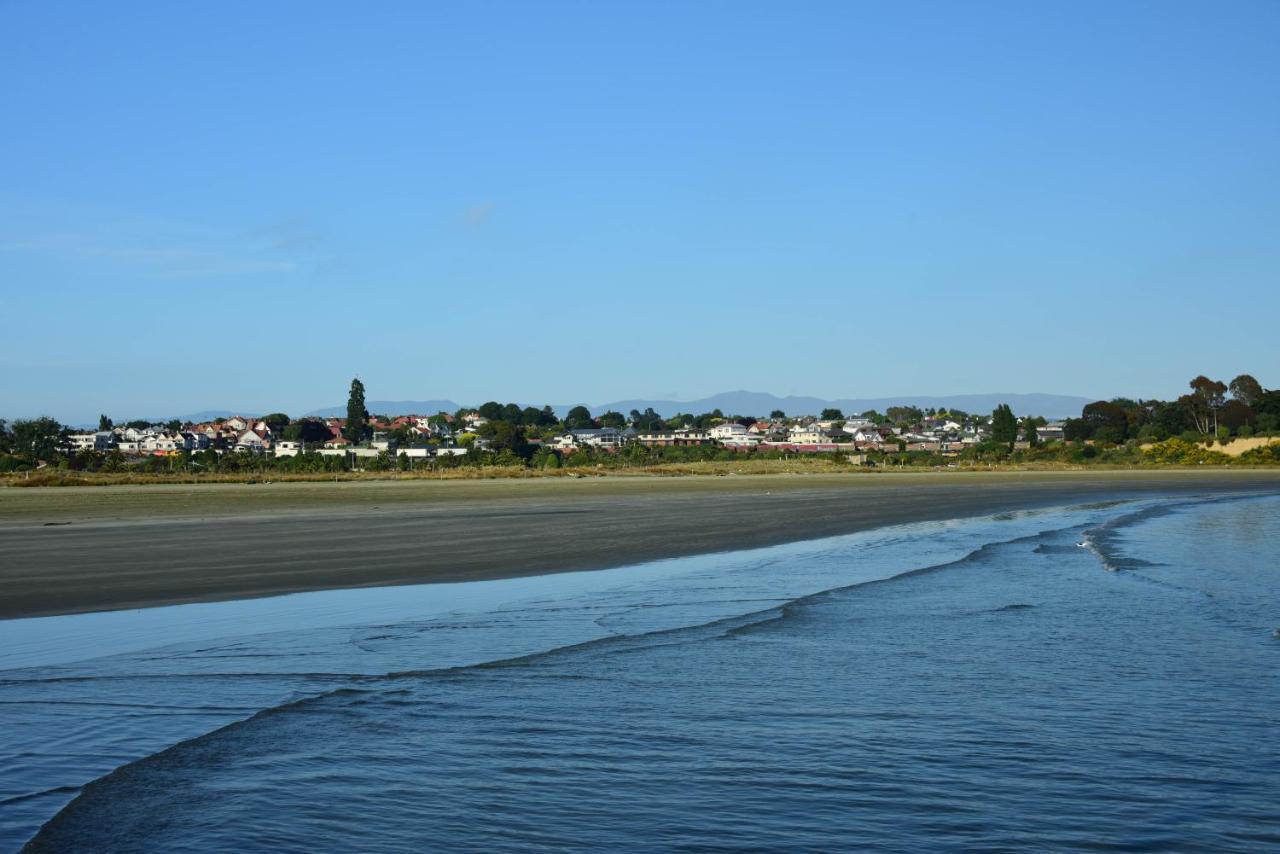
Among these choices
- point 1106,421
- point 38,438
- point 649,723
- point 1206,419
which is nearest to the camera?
point 649,723

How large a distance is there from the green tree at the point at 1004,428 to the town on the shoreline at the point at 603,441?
6.8 inches

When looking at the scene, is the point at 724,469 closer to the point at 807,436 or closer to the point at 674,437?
the point at 807,436

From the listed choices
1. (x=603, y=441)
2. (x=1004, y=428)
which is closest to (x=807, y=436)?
(x=603, y=441)

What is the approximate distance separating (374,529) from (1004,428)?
107229 mm

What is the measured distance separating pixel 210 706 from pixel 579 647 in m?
4.02

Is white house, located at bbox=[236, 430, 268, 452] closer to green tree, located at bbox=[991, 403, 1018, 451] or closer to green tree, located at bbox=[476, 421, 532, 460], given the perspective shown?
green tree, located at bbox=[476, 421, 532, 460]

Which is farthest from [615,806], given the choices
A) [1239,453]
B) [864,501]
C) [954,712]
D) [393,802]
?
[1239,453]

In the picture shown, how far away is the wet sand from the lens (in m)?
18.2

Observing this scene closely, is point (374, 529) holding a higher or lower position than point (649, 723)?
higher

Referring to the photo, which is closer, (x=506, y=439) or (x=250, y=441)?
(x=506, y=439)

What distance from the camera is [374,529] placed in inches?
1129

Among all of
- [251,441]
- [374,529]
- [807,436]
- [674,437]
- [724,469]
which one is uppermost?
[674,437]

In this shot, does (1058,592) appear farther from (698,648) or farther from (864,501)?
(864,501)

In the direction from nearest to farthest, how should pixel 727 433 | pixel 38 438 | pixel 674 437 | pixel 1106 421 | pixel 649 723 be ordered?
pixel 649 723, pixel 38 438, pixel 1106 421, pixel 674 437, pixel 727 433
